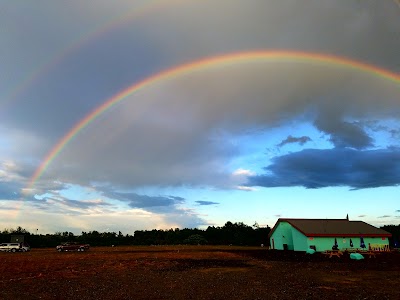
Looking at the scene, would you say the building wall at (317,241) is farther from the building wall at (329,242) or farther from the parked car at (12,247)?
the parked car at (12,247)

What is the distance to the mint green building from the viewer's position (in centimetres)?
4744

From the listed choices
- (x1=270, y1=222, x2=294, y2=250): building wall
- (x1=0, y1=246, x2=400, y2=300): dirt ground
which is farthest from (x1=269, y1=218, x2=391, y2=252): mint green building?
(x1=0, y1=246, x2=400, y2=300): dirt ground

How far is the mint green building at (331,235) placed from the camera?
47.4m

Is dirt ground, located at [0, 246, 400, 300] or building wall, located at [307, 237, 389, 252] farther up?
building wall, located at [307, 237, 389, 252]

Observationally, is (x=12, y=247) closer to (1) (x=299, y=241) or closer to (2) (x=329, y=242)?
(1) (x=299, y=241)

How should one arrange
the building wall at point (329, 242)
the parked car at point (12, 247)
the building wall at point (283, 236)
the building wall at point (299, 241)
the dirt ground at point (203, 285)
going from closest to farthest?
the dirt ground at point (203, 285) < the building wall at point (329, 242) < the building wall at point (299, 241) < the building wall at point (283, 236) < the parked car at point (12, 247)

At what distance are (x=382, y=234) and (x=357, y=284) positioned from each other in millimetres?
34920

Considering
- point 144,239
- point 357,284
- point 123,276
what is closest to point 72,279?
point 123,276

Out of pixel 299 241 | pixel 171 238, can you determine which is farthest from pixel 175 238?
pixel 299 241

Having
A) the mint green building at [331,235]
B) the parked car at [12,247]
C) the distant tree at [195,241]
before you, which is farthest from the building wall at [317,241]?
the distant tree at [195,241]

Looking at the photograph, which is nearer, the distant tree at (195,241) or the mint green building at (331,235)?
the mint green building at (331,235)

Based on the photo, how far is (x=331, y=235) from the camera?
47.4 metres

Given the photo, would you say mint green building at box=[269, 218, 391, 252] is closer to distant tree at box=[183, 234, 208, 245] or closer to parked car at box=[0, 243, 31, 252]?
parked car at box=[0, 243, 31, 252]

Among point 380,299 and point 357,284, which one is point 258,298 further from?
point 357,284
